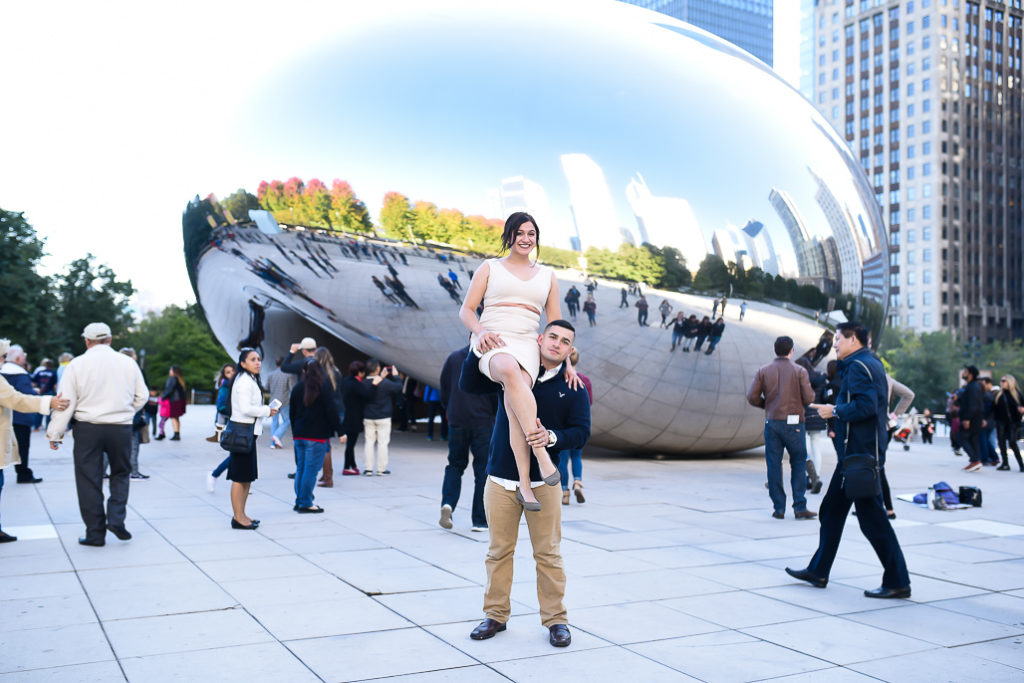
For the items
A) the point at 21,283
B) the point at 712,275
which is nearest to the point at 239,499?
the point at 712,275

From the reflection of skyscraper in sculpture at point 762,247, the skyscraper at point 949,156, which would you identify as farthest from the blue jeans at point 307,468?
the skyscraper at point 949,156

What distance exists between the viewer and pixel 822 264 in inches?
519

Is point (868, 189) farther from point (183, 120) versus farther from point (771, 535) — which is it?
point (183, 120)

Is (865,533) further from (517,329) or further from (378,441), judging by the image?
(378,441)

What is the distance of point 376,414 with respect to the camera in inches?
468

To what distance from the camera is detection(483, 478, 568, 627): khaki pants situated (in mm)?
4594

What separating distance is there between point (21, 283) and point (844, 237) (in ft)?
111

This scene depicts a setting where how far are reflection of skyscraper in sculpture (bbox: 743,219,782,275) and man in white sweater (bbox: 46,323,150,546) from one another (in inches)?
325

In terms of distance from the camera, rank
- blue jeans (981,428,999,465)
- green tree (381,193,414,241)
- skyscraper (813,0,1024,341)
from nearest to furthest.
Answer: green tree (381,193,414,241)
blue jeans (981,428,999,465)
skyscraper (813,0,1024,341)

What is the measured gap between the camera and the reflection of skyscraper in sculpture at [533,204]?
39.4 ft

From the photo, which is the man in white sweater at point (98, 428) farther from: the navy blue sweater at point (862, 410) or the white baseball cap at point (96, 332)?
the navy blue sweater at point (862, 410)

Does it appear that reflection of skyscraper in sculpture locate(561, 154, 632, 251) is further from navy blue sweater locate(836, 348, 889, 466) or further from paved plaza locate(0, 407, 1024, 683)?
navy blue sweater locate(836, 348, 889, 466)

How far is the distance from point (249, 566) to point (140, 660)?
210 cm

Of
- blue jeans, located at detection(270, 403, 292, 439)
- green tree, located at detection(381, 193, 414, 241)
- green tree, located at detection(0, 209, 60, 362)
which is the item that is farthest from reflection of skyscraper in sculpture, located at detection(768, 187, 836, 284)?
green tree, located at detection(0, 209, 60, 362)
